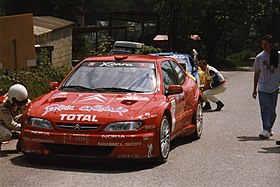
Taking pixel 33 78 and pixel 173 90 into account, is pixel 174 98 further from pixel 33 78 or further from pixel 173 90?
pixel 33 78

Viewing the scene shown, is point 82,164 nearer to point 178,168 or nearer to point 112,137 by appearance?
point 112,137

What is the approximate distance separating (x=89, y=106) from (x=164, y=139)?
1.18 m

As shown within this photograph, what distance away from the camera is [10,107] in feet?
29.0

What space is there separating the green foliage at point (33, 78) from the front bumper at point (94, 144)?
5393 millimetres

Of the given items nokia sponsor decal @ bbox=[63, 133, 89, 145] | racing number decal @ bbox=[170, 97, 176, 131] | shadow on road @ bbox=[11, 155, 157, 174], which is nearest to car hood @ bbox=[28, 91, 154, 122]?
nokia sponsor decal @ bbox=[63, 133, 89, 145]

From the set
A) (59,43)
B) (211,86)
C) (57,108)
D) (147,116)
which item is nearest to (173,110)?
(147,116)

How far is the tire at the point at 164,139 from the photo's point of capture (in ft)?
A: 26.6

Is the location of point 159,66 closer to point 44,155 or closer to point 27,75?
point 44,155

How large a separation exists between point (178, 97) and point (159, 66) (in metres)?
0.57

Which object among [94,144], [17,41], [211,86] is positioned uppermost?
[17,41]

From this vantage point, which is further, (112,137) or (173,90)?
(173,90)

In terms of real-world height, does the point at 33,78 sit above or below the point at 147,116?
below

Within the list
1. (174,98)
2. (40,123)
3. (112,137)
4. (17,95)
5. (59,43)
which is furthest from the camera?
(59,43)

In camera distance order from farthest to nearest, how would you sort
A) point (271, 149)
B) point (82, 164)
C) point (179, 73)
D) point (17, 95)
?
point (179, 73) → point (271, 149) → point (17, 95) → point (82, 164)
